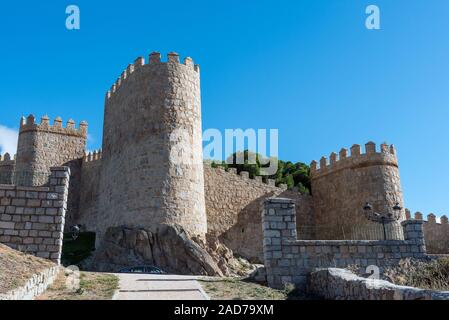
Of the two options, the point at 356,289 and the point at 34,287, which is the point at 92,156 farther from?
the point at 356,289

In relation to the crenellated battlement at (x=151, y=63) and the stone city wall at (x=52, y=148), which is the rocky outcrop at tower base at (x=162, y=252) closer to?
the crenellated battlement at (x=151, y=63)

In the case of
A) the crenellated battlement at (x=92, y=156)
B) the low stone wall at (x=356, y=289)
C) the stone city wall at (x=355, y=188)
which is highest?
the crenellated battlement at (x=92, y=156)

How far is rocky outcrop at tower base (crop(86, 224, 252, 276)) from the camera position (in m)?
19.3

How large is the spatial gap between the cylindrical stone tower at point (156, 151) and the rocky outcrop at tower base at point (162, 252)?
1.50ft

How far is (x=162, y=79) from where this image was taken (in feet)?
73.9

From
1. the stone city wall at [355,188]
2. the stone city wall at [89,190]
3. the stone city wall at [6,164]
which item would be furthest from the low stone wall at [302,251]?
the stone city wall at [6,164]

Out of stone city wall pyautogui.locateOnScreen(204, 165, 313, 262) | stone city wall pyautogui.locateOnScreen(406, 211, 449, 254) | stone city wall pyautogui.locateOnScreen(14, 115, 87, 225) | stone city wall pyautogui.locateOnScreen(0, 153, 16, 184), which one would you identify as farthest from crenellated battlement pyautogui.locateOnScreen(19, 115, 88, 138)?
stone city wall pyautogui.locateOnScreen(406, 211, 449, 254)

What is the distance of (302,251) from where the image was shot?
12.6m

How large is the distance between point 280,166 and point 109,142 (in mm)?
23044

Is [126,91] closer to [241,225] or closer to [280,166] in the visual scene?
[241,225]

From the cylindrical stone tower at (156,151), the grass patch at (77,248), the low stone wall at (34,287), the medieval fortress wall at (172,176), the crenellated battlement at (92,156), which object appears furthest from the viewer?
the crenellated battlement at (92,156)

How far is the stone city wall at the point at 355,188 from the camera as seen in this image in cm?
2661

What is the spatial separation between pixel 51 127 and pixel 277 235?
26258mm
